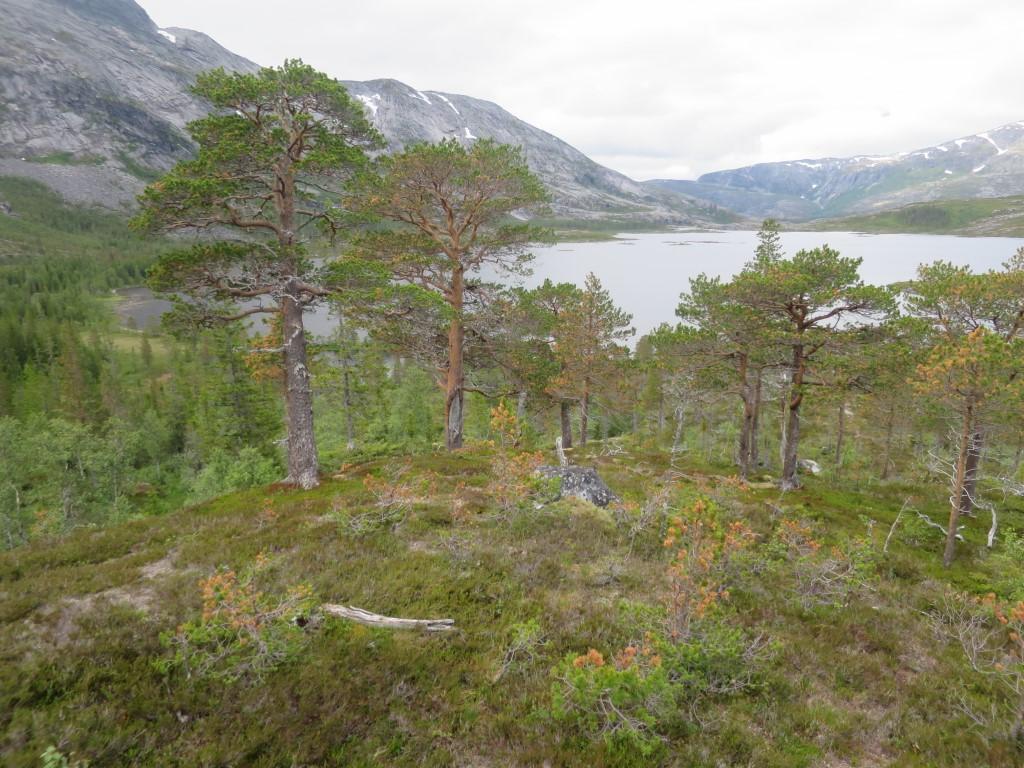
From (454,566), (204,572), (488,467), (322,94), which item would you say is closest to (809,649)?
(454,566)

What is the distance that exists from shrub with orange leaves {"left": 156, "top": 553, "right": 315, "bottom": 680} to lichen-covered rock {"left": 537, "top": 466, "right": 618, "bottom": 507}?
8547 mm

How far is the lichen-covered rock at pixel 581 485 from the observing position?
14.0 m

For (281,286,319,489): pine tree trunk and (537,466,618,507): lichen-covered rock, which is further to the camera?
(281,286,319,489): pine tree trunk

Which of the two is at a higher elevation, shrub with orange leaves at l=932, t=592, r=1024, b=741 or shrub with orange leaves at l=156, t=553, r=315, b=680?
shrub with orange leaves at l=156, t=553, r=315, b=680

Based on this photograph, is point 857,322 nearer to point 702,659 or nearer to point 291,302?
point 702,659

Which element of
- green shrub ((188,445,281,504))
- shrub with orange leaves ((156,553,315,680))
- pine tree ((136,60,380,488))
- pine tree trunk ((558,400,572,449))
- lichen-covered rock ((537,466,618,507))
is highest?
pine tree ((136,60,380,488))

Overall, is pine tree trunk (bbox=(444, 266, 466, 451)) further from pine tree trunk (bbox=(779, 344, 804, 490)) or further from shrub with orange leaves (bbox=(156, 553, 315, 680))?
pine tree trunk (bbox=(779, 344, 804, 490))

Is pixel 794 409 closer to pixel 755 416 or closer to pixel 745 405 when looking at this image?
pixel 745 405

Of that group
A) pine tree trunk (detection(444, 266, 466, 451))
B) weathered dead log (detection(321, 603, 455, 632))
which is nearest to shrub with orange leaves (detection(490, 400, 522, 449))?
weathered dead log (detection(321, 603, 455, 632))

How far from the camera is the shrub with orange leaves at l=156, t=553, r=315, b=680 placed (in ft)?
18.4

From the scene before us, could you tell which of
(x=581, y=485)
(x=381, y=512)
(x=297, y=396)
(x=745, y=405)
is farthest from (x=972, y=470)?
(x=297, y=396)

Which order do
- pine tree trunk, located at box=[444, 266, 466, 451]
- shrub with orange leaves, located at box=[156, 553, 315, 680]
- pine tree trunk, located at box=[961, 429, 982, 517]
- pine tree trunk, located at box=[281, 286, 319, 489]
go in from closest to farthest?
1. shrub with orange leaves, located at box=[156, 553, 315, 680]
2. pine tree trunk, located at box=[281, 286, 319, 489]
3. pine tree trunk, located at box=[961, 429, 982, 517]
4. pine tree trunk, located at box=[444, 266, 466, 451]

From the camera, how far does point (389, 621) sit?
7.08 meters

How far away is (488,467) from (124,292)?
156 metres
